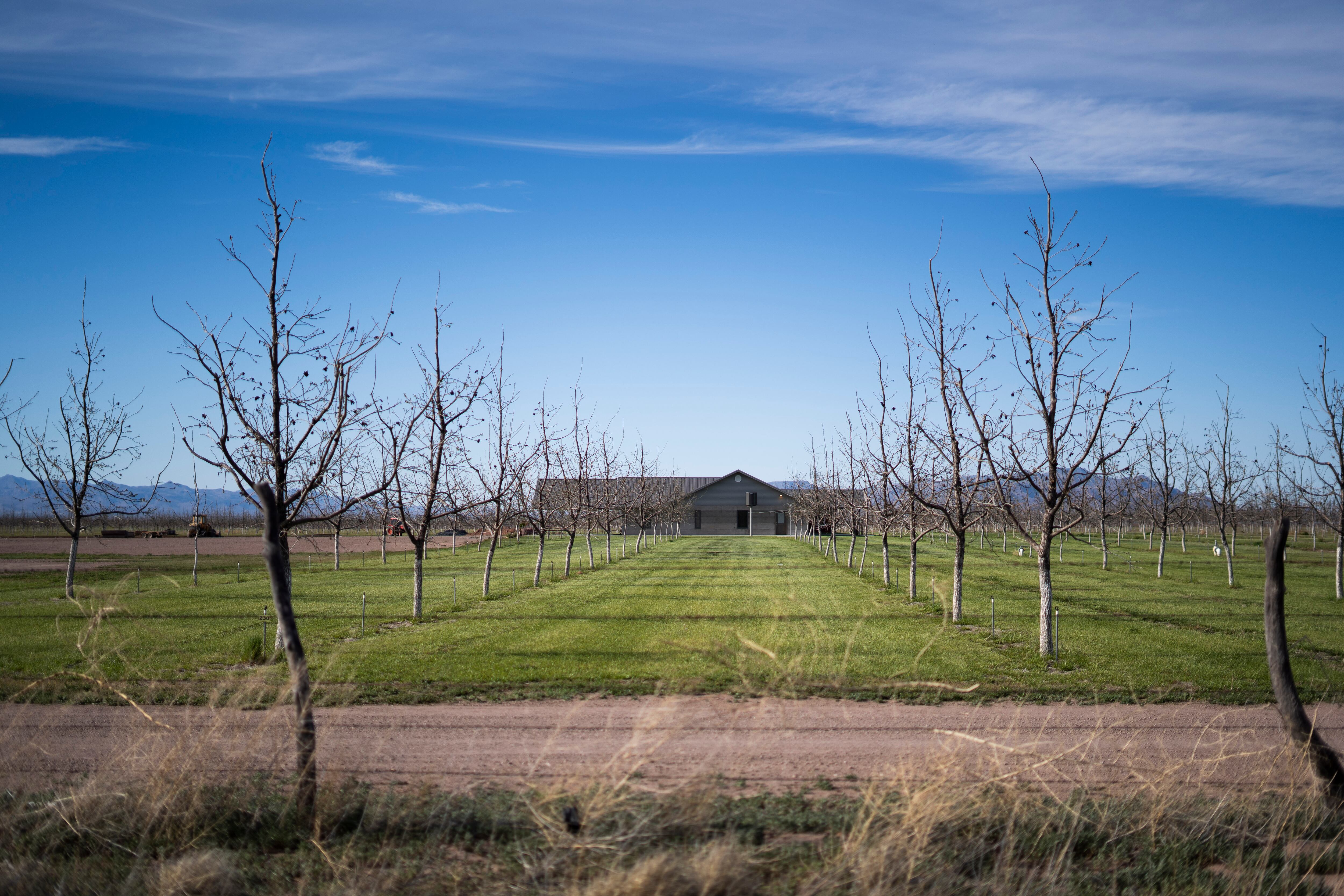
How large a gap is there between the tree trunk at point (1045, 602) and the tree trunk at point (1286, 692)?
8.00 metres

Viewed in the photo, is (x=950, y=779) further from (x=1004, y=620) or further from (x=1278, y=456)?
(x=1278, y=456)

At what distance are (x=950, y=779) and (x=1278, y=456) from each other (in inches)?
1371

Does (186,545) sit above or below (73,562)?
below

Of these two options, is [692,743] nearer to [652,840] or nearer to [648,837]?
[652,840]

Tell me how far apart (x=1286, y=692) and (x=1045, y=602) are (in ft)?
27.8

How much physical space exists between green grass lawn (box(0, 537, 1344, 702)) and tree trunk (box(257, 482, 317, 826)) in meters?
1.01

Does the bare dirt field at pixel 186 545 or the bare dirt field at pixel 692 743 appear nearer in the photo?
the bare dirt field at pixel 692 743

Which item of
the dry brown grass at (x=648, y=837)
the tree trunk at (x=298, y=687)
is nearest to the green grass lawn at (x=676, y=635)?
the tree trunk at (x=298, y=687)

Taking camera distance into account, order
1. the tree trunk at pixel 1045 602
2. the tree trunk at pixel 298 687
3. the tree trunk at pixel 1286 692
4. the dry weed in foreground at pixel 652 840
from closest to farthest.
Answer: the dry weed in foreground at pixel 652 840 → the tree trunk at pixel 298 687 → the tree trunk at pixel 1286 692 → the tree trunk at pixel 1045 602

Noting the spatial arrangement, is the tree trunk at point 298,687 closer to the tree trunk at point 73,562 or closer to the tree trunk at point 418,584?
the tree trunk at point 418,584

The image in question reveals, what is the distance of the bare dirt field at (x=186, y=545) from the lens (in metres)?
48.3

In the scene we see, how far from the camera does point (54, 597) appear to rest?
23719 millimetres

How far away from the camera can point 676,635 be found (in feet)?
56.7

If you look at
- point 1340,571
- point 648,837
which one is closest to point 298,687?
point 648,837
